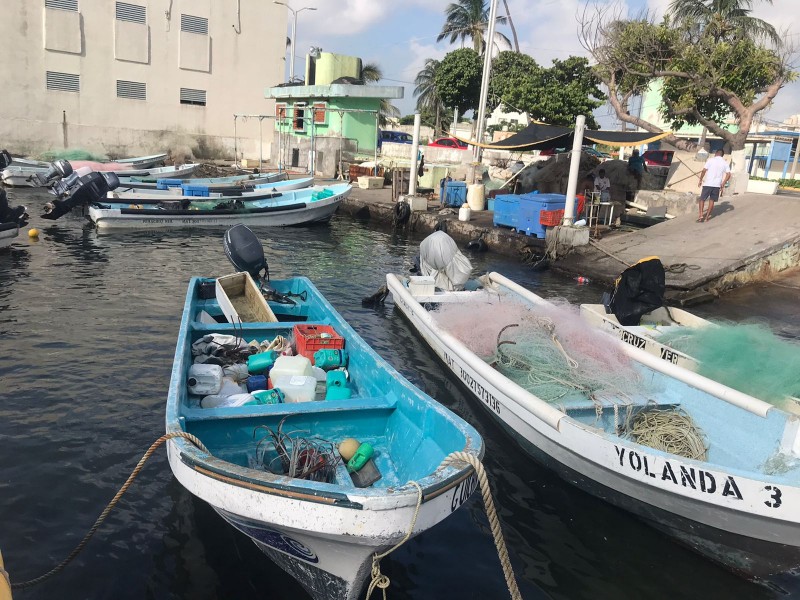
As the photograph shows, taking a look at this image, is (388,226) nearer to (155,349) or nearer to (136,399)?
(155,349)

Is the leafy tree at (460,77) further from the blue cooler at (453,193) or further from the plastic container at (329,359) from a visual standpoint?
the plastic container at (329,359)

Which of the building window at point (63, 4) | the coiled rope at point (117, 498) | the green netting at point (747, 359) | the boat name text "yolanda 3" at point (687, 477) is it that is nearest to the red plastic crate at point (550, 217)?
the green netting at point (747, 359)

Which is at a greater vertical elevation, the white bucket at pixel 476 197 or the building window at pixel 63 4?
the building window at pixel 63 4

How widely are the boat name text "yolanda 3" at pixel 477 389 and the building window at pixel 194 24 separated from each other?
32862 millimetres

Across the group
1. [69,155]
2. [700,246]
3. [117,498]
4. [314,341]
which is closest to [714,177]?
[700,246]

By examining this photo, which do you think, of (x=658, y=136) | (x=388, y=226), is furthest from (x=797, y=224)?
(x=388, y=226)

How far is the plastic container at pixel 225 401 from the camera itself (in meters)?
5.27

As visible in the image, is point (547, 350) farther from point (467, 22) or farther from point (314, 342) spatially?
point (467, 22)

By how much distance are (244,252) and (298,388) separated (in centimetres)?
459

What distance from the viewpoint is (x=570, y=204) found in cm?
1506

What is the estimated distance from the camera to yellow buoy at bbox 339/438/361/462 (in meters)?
4.45

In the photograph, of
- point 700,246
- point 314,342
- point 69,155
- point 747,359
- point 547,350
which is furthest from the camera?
point 69,155

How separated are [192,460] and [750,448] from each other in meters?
4.51

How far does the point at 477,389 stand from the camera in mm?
6613
